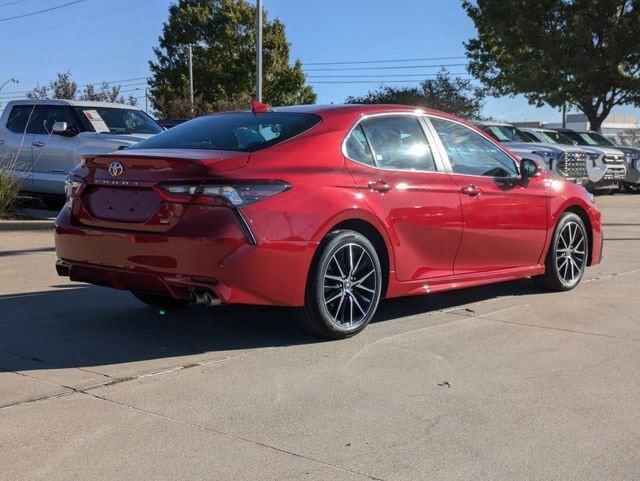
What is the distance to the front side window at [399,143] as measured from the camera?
19.0ft

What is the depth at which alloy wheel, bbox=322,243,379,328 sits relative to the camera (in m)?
5.35

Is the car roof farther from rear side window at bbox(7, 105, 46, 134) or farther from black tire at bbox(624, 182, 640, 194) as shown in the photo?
black tire at bbox(624, 182, 640, 194)

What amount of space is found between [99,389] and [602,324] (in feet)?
12.9

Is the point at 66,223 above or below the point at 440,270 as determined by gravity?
above

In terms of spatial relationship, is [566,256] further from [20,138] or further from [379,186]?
[20,138]

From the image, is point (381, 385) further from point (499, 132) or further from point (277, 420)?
point (499, 132)

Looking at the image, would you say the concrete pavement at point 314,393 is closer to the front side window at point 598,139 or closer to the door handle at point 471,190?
the door handle at point 471,190

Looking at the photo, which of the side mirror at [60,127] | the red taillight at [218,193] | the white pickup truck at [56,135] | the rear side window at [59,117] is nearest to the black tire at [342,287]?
the red taillight at [218,193]

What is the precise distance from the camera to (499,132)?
19031mm

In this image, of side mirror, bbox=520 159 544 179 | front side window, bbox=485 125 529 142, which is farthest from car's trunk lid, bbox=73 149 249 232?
front side window, bbox=485 125 529 142

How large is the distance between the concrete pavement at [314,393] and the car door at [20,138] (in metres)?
6.12

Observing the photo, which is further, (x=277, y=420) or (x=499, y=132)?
(x=499, y=132)

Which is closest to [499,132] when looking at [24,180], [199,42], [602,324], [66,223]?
[24,180]

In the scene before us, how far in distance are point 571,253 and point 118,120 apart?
7922 mm
